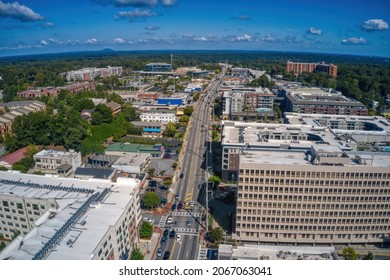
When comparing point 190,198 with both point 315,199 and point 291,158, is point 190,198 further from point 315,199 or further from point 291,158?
point 315,199

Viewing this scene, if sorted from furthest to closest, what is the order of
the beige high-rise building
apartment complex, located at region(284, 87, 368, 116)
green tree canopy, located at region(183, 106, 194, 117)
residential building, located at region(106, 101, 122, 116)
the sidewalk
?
green tree canopy, located at region(183, 106, 194, 117) → apartment complex, located at region(284, 87, 368, 116) → residential building, located at region(106, 101, 122, 116) → the sidewalk → the beige high-rise building

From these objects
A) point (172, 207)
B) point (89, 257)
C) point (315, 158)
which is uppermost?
point (315, 158)

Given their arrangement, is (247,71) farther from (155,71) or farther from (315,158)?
(315,158)

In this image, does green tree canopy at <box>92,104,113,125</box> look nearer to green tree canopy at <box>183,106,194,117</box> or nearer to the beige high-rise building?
green tree canopy at <box>183,106,194,117</box>

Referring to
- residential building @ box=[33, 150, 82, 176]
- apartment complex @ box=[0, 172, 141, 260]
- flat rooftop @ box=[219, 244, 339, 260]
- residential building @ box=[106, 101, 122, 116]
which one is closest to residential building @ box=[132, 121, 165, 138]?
residential building @ box=[106, 101, 122, 116]

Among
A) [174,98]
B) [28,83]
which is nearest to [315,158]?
[174,98]

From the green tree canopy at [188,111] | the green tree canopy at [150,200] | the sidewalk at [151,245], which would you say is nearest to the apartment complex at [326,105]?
the green tree canopy at [188,111]
